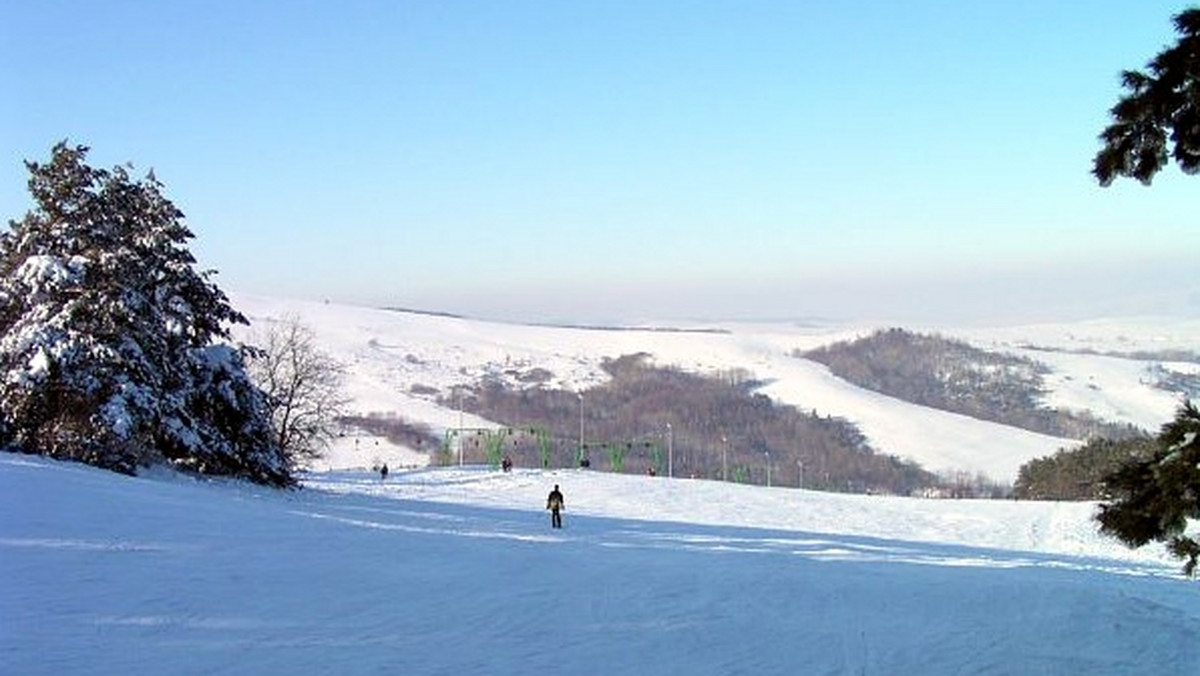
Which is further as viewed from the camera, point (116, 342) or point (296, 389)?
point (296, 389)

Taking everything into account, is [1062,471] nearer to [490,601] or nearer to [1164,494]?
[490,601]

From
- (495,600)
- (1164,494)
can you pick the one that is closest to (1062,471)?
(495,600)

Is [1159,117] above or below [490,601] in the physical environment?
above

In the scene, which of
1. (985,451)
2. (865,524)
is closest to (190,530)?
(865,524)

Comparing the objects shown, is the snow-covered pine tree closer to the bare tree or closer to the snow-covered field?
the snow-covered field

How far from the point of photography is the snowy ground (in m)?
11.5

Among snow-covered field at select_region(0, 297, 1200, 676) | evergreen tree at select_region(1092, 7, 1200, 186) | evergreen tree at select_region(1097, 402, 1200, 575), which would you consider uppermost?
evergreen tree at select_region(1092, 7, 1200, 186)

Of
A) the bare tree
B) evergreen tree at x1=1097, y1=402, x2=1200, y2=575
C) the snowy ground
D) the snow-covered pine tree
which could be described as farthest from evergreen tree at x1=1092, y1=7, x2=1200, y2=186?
the bare tree

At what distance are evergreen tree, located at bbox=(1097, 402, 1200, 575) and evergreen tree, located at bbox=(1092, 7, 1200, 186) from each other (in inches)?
70.9

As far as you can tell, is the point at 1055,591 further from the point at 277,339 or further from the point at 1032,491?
the point at 1032,491

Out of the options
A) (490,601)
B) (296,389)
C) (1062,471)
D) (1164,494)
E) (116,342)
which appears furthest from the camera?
(1062,471)

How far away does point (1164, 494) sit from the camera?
7172mm

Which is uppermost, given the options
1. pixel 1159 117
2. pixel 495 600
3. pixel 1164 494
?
pixel 1159 117

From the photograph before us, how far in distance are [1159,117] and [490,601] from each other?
1125cm
